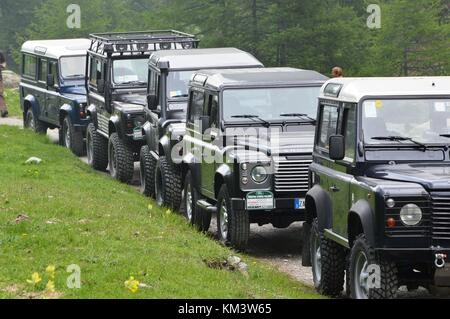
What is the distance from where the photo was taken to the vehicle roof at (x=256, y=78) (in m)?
16.3

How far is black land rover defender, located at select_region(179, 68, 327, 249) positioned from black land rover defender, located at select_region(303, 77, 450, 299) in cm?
197

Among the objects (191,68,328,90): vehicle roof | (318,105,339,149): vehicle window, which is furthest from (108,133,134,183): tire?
(318,105,339,149): vehicle window

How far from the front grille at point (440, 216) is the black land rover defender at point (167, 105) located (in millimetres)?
8580

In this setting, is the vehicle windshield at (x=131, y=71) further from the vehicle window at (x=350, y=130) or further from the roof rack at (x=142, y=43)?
the vehicle window at (x=350, y=130)

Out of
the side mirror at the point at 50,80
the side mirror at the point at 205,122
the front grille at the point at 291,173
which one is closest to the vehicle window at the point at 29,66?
the side mirror at the point at 50,80

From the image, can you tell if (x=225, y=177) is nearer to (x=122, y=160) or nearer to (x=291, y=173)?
(x=291, y=173)

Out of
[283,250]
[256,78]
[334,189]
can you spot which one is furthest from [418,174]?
[256,78]

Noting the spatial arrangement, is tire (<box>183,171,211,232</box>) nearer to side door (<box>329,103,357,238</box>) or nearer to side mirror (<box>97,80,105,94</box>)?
side door (<box>329,103,357,238</box>)

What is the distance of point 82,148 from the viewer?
87.8ft

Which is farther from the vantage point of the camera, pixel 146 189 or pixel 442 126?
pixel 146 189

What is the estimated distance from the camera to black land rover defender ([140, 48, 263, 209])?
1858cm
